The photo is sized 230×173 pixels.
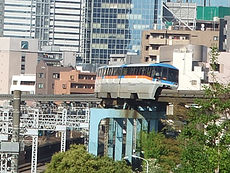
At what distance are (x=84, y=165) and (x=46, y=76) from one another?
101 metres

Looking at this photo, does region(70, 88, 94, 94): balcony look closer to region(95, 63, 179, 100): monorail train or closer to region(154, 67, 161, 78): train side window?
region(95, 63, 179, 100): monorail train

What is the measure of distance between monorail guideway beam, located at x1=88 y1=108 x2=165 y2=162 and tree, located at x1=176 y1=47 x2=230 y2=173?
32491mm

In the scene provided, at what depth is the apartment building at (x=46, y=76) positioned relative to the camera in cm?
16600

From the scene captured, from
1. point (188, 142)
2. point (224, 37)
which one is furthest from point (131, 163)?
point (224, 37)

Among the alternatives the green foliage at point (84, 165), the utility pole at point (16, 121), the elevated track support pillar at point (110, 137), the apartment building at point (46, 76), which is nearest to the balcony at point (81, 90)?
the apartment building at point (46, 76)

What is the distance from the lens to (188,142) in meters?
42.9

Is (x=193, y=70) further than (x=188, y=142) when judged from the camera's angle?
Yes

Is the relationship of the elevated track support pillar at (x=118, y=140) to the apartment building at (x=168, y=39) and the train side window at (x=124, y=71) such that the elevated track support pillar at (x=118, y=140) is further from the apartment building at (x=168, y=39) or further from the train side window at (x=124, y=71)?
the apartment building at (x=168, y=39)

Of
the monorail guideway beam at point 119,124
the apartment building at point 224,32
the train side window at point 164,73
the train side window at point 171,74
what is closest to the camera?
the train side window at point 164,73

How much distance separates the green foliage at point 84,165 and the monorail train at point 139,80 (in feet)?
24.4

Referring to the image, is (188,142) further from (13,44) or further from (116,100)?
(13,44)

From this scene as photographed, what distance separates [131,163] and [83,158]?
11.9 m

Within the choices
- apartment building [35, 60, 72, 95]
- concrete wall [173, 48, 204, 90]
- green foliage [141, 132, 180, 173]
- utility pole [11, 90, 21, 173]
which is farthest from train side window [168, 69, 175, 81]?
apartment building [35, 60, 72, 95]

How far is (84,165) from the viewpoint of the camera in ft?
216
